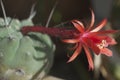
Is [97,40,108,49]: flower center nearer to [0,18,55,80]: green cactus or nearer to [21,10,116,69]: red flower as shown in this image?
[21,10,116,69]: red flower

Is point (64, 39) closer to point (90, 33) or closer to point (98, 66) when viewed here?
point (90, 33)

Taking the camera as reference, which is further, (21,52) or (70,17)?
(70,17)

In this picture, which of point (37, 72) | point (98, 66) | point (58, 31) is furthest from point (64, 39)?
point (98, 66)

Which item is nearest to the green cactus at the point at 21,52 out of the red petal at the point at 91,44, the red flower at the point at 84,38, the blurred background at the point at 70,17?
the red flower at the point at 84,38

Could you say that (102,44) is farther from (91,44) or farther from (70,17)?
(70,17)

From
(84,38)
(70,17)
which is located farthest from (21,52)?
(70,17)

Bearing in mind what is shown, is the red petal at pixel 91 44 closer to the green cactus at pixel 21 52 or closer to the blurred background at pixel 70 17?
the green cactus at pixel 21 52
